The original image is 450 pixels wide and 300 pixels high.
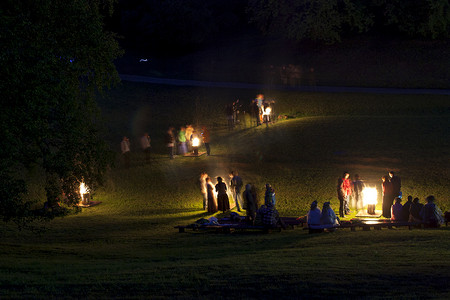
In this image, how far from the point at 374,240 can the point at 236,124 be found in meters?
21.8

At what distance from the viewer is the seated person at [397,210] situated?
19281 millimetres

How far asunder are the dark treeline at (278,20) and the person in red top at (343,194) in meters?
31.1

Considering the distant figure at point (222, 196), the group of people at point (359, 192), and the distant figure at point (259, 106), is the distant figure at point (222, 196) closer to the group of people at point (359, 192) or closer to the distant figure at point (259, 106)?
the group of people at point (359, 192)

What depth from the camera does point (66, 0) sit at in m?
17.6

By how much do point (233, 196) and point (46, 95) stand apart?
11170 mm

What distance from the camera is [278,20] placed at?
54969mm

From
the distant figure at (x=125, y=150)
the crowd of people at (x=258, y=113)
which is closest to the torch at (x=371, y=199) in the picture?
the distant figure at (x=125, y=150)

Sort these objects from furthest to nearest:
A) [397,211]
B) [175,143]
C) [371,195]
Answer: [175,143]
[371,195]
[397,211]

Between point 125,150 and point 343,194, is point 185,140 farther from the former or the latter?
point 343,194

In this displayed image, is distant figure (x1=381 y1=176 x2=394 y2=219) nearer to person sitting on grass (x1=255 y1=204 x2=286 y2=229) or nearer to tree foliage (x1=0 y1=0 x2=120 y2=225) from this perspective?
person sitting on grass (x1=255 y1=204 x2=286 y2=229)

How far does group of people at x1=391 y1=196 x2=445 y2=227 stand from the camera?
18.1 metres

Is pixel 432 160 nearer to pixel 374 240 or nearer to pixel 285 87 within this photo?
pixel 374 240

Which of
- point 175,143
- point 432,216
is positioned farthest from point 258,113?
point 432,216

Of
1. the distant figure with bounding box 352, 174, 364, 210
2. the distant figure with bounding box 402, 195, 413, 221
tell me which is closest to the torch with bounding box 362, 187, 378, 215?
the distant figure with bounding box 352, 174, 364, 210
